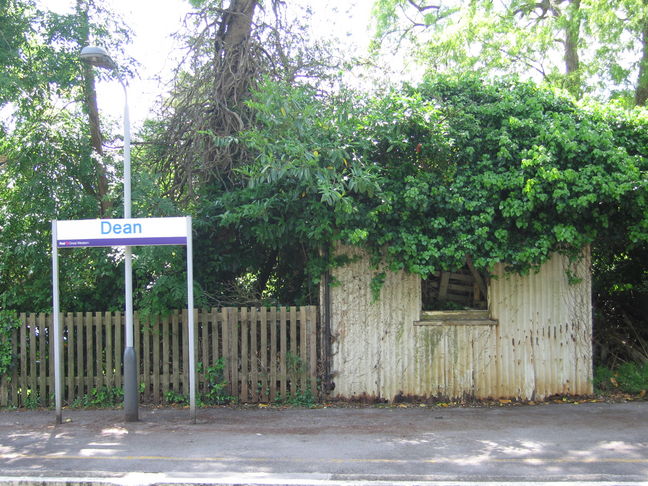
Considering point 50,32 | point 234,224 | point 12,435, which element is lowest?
point 12,435

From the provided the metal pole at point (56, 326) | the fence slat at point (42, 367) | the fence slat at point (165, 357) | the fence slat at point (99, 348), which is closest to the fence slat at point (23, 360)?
the fence slat at point (42, 367)

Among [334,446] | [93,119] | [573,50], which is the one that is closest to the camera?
[334,446]

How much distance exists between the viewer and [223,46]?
10.2m

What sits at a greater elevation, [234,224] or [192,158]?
[192,158]

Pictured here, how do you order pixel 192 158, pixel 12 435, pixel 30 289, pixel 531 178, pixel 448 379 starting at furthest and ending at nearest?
1. pixel 192 158
2. pixel 30 289
3. pixel 448 379
4. pixel 531 178
5. pixel 12 435

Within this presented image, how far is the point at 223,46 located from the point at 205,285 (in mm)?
4216

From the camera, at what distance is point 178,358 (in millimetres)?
8516

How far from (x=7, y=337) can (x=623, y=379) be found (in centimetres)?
902

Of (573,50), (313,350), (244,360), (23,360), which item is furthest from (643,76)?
(23,360)

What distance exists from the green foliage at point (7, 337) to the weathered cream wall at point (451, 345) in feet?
14.9

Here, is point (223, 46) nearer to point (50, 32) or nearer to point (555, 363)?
point (50, 32)

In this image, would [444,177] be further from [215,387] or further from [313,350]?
[215,387]

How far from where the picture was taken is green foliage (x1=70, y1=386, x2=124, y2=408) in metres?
8.33

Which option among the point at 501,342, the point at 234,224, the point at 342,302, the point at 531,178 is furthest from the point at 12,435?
the point at 531,178
